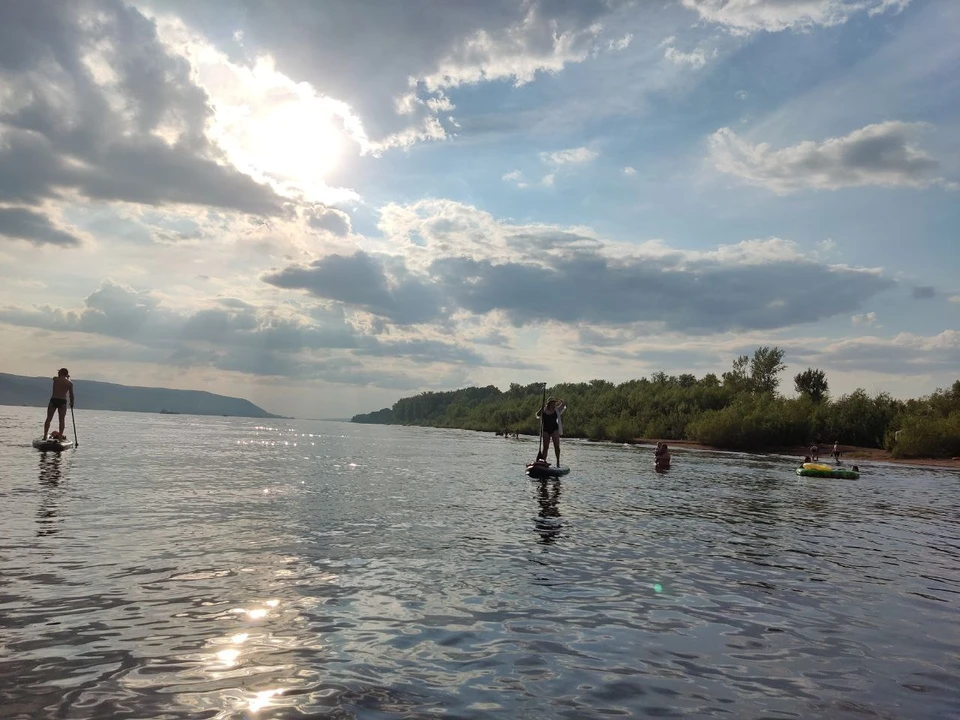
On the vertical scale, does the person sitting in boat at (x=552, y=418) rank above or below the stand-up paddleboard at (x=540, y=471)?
above

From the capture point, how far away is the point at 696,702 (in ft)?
19.8

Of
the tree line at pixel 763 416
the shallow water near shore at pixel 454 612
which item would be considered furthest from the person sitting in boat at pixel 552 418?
the tree line at pixel 763 416

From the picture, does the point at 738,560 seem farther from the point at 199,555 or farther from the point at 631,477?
the point at 631,477

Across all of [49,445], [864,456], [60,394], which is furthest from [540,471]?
[864,456]

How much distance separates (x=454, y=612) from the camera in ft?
27.9

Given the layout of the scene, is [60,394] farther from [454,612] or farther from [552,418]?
[454,612]

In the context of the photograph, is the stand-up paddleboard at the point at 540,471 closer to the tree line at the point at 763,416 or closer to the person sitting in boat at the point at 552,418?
the person sitting in boat at the point at 552,418

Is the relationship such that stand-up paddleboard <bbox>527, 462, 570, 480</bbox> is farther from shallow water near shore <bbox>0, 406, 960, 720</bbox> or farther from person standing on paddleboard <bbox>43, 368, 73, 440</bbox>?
person standing on paddleboard <bbox>43, 368, 73, 440</bbox>

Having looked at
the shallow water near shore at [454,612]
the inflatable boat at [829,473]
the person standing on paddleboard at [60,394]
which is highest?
the person standing on paddleboard at [60,394]

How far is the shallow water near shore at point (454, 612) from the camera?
233 inches

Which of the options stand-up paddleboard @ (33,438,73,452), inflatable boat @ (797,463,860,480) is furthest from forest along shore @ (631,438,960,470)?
stand-up paddleboard @ (33,438,73,452)

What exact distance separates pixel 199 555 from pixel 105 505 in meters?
6.50

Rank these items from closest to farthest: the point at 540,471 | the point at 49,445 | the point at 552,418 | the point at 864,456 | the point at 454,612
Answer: the point at 454,612
the point at 540,471
the point at 49,445
the point at 552,418
the point at 864,456

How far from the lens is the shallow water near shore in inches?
233
